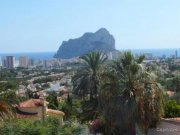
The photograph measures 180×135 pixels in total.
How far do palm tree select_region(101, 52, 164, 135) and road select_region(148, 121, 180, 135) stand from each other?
89 cm

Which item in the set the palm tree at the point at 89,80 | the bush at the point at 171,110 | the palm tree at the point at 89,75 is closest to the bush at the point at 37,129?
the bush at the point at 171,110

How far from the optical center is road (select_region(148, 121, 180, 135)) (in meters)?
17.9

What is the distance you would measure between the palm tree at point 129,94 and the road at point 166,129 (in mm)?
886

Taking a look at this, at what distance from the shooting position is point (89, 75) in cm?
2628

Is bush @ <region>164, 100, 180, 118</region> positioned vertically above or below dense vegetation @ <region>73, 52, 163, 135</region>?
below

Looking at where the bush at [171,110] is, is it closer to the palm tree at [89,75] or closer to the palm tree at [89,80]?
the palm tree at [89,80]

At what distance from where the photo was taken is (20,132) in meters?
14.5

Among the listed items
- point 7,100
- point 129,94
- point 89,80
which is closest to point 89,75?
point 89,80

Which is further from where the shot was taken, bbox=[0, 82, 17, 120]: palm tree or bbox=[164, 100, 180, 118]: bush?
bbox=[164, 100, 180, 118]: bush

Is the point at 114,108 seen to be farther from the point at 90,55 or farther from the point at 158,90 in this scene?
the point at 90,55

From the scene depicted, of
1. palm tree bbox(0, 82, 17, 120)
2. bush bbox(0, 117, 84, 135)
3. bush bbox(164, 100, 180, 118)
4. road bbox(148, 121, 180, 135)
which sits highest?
palm tree bbox(0, 82, 17, 120)

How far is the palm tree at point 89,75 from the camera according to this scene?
2609 cm

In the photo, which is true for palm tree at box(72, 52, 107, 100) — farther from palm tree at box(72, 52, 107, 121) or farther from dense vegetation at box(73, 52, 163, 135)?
dense vegetation at box(73, 52, 163, 135)

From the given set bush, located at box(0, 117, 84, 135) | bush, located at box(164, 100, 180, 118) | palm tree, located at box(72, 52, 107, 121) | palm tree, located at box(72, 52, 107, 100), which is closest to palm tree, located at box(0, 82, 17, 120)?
bush, located at box(0, 117, 84, 135)
